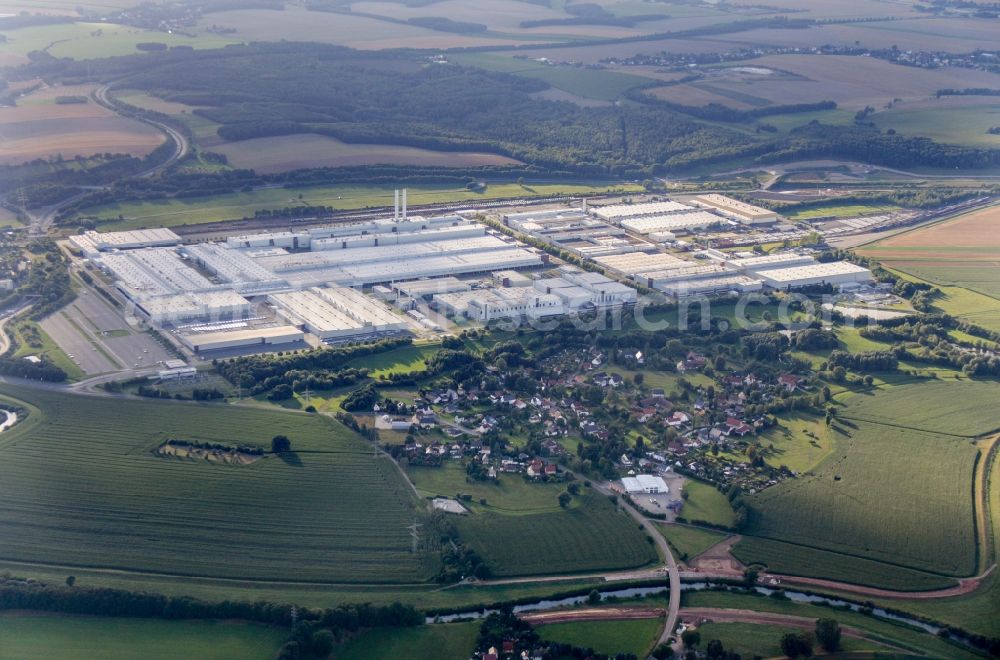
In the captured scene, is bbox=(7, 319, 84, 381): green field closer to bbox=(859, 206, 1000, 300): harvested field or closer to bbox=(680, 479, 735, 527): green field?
bbox=(680, 479, 735, 527): green field

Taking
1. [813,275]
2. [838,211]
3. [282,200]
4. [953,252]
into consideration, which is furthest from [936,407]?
[282,200]

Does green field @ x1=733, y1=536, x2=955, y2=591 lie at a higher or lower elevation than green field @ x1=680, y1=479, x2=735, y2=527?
lower

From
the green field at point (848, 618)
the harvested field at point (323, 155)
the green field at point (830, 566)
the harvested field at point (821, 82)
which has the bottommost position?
the green field at point (848, 618)

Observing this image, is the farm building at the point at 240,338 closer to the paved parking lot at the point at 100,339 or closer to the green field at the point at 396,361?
the paved parking lot at the point at 100,339

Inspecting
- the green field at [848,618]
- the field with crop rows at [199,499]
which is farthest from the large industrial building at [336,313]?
the green field at [848,618]

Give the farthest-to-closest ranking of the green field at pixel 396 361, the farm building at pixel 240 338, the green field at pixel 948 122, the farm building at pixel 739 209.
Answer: the green field at pixel 948 122 → the farm building at pixel 739 209 → the farm building at pixel 240 338 → the green field at pixel 396 361

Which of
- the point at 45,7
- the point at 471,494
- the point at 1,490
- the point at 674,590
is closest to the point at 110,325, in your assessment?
the point at 1,490

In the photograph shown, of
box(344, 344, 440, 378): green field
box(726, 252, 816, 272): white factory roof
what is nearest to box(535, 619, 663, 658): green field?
box(344, 344, 440, 378): green field
